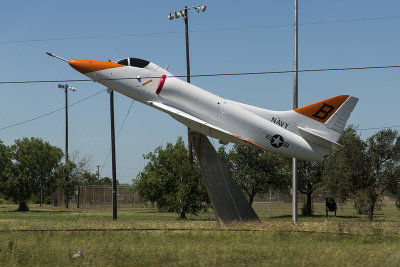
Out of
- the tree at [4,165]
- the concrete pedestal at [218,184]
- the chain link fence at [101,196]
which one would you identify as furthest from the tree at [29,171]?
the concrete pedestal at [218,184]

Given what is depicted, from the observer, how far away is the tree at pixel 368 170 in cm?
3534

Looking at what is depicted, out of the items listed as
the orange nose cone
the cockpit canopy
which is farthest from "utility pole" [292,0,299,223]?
the orange nose cone

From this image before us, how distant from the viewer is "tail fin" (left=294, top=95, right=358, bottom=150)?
22578 mm

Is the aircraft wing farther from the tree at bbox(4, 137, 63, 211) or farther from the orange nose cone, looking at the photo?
the tree at bbox(4, 137, 63, 211)

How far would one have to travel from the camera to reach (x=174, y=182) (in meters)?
40.2

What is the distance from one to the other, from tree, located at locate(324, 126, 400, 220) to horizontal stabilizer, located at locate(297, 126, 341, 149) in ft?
45.8

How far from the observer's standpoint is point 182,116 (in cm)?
2159

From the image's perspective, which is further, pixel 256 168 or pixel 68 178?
pixel 68 178

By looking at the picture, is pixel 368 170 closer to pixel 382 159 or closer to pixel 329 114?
pixel 382 159

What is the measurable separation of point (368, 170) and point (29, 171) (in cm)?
3896

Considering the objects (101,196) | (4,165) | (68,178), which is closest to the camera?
(4,165)

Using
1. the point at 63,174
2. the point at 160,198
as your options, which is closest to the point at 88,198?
the point at 63,174

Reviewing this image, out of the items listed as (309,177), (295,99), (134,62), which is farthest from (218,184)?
(309,177)

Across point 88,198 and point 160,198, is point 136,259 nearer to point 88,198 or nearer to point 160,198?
point 160,198
